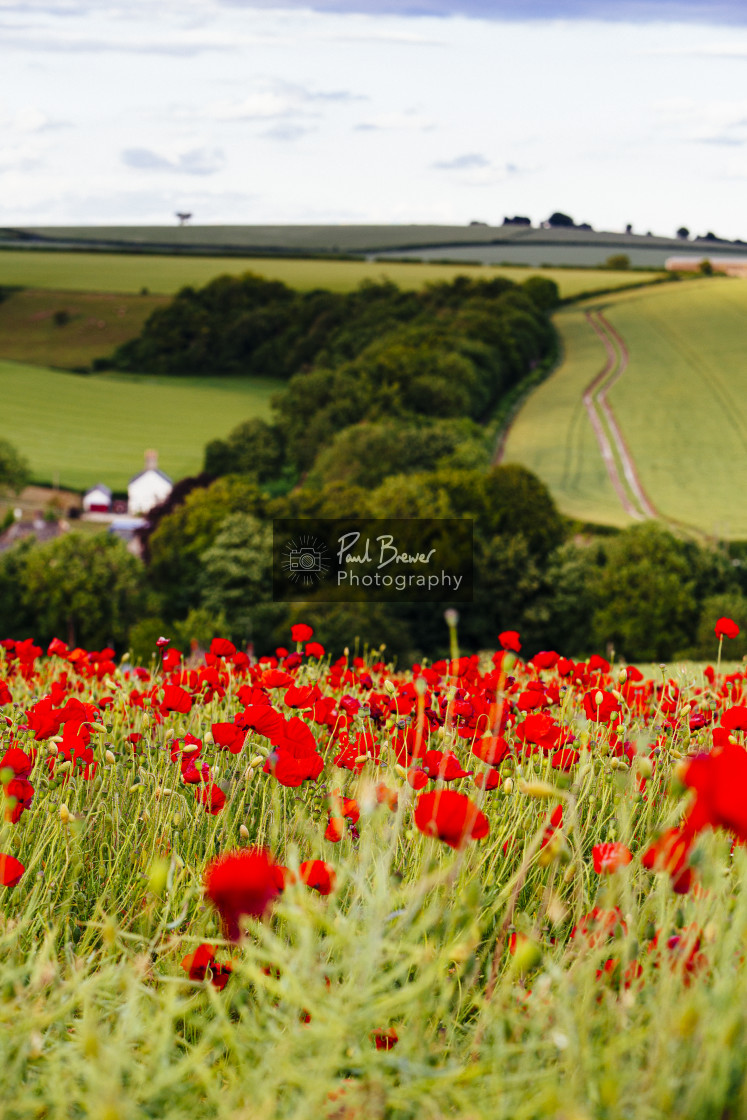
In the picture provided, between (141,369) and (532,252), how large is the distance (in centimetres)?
6732

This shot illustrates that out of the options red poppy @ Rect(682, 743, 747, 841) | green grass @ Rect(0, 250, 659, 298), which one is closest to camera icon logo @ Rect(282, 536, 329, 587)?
red poppy @ Rect(682, 743, 747, 841)

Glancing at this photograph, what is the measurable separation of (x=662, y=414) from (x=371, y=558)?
148 feet

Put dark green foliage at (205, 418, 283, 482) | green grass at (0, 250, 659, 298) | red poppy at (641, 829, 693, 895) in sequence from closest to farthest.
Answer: red poppy at (641, 829, 693, 895), dark green foliage at (205, 418, 283, 482), green grass at (0, 250, 659, 298)

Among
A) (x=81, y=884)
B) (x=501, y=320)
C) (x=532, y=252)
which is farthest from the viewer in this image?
(x=532, y=252)

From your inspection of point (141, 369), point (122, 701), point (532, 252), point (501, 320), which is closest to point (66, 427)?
point (141, 369)

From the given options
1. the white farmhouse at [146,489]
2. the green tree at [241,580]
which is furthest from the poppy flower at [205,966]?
the white farmhouse at [146,489]

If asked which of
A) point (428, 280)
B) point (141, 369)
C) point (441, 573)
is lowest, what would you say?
point (441, 573)

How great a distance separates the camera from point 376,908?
221cm

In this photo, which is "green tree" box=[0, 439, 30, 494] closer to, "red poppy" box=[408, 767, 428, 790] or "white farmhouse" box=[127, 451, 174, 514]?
"white farmhouse" box=[127, 451, 174, 514]

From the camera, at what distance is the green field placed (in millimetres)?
71625

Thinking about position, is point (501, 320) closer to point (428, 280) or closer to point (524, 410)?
point (524, 410)

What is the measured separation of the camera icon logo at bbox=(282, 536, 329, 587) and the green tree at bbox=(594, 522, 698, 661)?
1554 centimetres

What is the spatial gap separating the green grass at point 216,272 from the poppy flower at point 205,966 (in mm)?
139536

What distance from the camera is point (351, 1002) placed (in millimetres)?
1989
